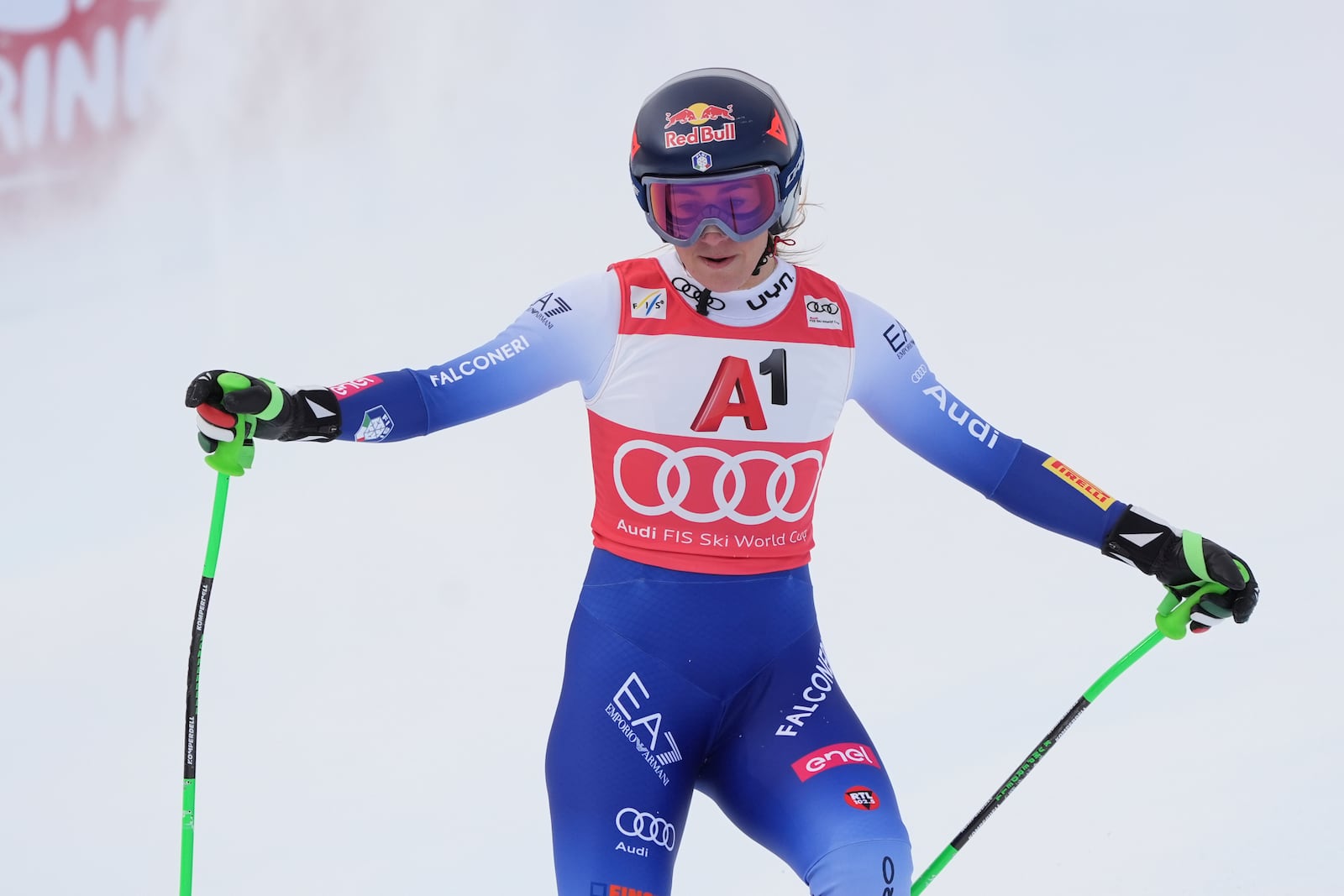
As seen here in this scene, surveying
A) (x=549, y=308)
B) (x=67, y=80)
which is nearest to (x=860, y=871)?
(x=549, y=308)

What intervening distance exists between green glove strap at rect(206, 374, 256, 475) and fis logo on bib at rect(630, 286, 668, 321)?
0.84m

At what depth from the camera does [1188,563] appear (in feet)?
11.0

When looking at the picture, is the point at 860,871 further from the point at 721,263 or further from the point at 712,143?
the point at 712,143

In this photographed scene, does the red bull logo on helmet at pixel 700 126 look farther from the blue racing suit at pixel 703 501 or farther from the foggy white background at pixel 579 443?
the foggy white background at pixel 579 443

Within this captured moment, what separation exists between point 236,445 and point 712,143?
1.16m

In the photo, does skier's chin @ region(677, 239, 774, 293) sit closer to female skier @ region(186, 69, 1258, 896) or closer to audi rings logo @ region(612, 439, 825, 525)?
female skier @ region(186, 69, 1258, 896)

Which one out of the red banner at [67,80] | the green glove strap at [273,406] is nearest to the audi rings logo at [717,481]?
the green glove strap at [273,406]

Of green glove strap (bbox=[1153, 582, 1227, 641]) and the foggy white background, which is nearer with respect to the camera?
green glove strap (bbox=[1153, 582, 1227, 641])

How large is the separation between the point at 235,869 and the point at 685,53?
183 inches

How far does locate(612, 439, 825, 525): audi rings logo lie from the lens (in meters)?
3.23

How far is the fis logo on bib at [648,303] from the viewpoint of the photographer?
3.29 meters

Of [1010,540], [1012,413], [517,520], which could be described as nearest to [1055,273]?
[1012,413]

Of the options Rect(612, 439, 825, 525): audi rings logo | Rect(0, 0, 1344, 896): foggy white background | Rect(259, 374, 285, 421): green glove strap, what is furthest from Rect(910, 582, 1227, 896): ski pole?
Rect(259, 374, 285, 421): green glove strap

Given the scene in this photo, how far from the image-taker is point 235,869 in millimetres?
4484
